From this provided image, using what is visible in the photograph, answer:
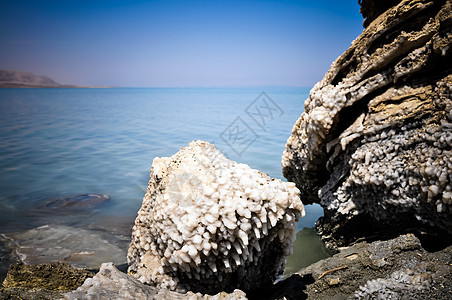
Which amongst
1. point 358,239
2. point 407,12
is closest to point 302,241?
point 358,239

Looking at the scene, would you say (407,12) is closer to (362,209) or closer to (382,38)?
(382,38)

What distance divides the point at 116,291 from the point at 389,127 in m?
2.94

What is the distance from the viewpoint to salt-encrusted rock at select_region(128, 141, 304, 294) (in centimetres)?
199

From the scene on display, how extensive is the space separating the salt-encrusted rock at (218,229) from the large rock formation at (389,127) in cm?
126

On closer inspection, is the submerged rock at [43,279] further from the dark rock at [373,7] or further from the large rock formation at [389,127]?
the dark rock at [373,7]

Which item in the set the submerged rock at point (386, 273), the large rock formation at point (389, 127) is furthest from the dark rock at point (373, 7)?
the submerged rock at point (386, 273)

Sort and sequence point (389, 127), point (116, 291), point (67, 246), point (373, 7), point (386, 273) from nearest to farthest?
point (116, 291)
point (386, 273)
point (389, 127)
point (373, 7)
point (67, 246)

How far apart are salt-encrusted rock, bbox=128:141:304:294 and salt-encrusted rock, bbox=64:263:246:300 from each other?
0.24m

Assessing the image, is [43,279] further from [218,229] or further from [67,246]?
[67,246]

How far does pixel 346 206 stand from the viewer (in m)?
3.43

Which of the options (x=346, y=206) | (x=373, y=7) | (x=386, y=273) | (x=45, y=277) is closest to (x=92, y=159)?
(x=45, y=277)

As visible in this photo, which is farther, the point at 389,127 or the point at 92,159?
the point at 92,159

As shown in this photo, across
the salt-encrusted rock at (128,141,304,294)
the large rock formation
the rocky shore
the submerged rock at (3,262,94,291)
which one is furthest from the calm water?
the submerged rock at (3,262,94,291)

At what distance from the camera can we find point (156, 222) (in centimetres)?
240
